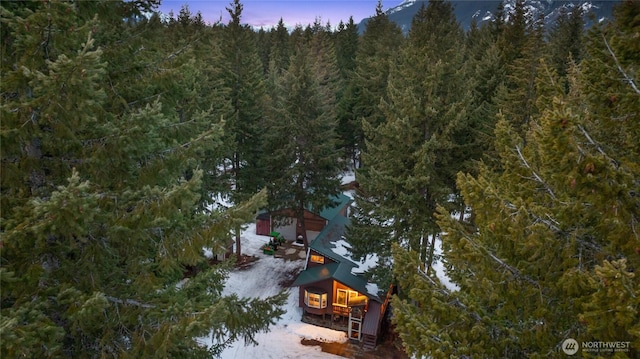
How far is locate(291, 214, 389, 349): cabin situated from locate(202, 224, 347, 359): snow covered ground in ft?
2.43

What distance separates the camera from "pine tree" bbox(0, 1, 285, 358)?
4.79m

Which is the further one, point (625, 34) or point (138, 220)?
point (138, 220)

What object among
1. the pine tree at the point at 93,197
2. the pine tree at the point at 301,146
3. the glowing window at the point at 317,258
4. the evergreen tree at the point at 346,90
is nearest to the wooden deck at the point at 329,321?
the glowing window at the point at 317,258

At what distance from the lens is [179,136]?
7.35 meters

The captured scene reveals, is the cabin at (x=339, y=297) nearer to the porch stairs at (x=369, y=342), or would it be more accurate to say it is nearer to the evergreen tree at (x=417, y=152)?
the porch stairs at (x=369, y=342)

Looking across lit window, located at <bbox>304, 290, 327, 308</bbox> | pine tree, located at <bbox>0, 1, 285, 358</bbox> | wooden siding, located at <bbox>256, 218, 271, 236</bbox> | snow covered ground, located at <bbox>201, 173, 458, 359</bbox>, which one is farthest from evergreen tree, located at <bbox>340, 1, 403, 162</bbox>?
pine tree, located at <bbox>0, 1, 285, 358</bbox>

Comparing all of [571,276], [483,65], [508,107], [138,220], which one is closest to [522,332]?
[571,276]

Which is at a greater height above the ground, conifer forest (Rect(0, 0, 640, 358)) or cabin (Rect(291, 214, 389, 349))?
conifer forest (Rect(0, 0, 640, 358))

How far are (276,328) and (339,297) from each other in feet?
12.3

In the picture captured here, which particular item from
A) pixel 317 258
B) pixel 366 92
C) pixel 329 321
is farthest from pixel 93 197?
pixel 366 92

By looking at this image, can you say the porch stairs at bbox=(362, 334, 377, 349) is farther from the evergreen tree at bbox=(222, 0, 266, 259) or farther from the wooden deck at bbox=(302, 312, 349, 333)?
the evergreen tree at bbox=(222, 0, 266, 259)

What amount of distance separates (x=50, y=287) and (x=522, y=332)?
296 inches

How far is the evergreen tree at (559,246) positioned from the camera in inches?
174

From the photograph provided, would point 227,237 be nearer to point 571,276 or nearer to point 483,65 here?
point 571,276
